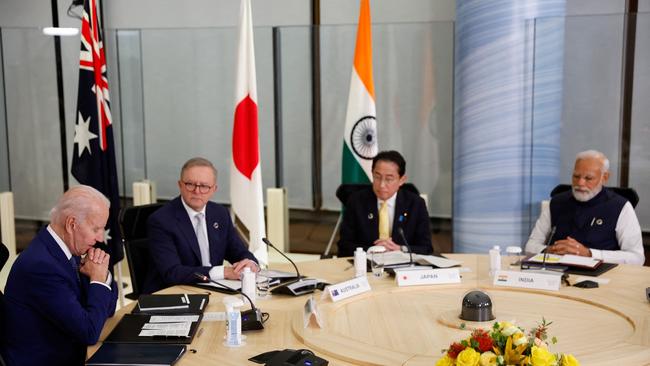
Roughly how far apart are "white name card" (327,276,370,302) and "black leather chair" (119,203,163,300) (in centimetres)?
123

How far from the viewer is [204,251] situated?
13.3 ft

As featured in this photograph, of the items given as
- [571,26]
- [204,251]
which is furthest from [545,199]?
[204,251]

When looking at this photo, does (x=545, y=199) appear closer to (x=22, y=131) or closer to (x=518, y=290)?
(x=518, y=290)

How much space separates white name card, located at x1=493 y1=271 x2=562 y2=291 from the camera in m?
3.51

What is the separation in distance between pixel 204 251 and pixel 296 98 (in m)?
3.12

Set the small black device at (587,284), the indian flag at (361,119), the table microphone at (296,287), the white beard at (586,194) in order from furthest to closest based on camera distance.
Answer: the indian flag at (361,119) < the white beard at (586,194) < the small black device at (587,284) < the table microphone at (296,287)

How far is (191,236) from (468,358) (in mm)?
2382

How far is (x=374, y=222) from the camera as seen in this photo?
15.4ft

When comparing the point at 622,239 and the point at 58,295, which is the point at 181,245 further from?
the point at 622,239

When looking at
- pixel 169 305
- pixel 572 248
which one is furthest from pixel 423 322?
pixel 572 248

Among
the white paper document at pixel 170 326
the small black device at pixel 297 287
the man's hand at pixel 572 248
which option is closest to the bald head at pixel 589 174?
the man's hand at pixel 572 248

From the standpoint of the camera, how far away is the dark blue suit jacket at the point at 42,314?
268 cm

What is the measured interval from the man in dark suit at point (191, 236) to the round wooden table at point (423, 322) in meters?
0.17

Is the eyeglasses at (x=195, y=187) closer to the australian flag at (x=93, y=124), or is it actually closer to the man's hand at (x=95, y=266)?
the man's hand at (x=95, y=266)
